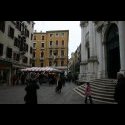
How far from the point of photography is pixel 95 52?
22.2m

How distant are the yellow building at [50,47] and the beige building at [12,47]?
2486 centimetres

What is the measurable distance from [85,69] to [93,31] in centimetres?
683

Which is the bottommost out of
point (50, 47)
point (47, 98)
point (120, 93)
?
point (47, 98)

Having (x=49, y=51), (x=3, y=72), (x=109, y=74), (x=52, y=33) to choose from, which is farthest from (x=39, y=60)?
(x=109, y=74)

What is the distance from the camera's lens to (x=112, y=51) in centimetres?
1855

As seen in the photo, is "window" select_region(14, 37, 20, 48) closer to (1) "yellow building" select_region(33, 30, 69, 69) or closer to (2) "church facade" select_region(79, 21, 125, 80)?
(2) "church facade" select_region(79, 21, 125, 80)

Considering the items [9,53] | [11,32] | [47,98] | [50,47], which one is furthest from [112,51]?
[50,47]

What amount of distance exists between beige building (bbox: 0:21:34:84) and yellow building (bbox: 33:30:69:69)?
24.9 m

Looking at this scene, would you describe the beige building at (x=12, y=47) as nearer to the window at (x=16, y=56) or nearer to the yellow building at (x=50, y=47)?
the window at (x=16, y=56)

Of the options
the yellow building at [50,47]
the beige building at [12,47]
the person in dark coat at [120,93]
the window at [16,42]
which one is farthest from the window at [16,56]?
the yellow building at [50,47]

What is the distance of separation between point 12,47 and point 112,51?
16668 mm

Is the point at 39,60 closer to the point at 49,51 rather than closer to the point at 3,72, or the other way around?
the point at 49,51

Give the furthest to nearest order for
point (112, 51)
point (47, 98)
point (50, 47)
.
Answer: point (50, 47) < point (112, 51) < point (47, 98)

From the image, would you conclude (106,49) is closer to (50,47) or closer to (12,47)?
(12,47)
